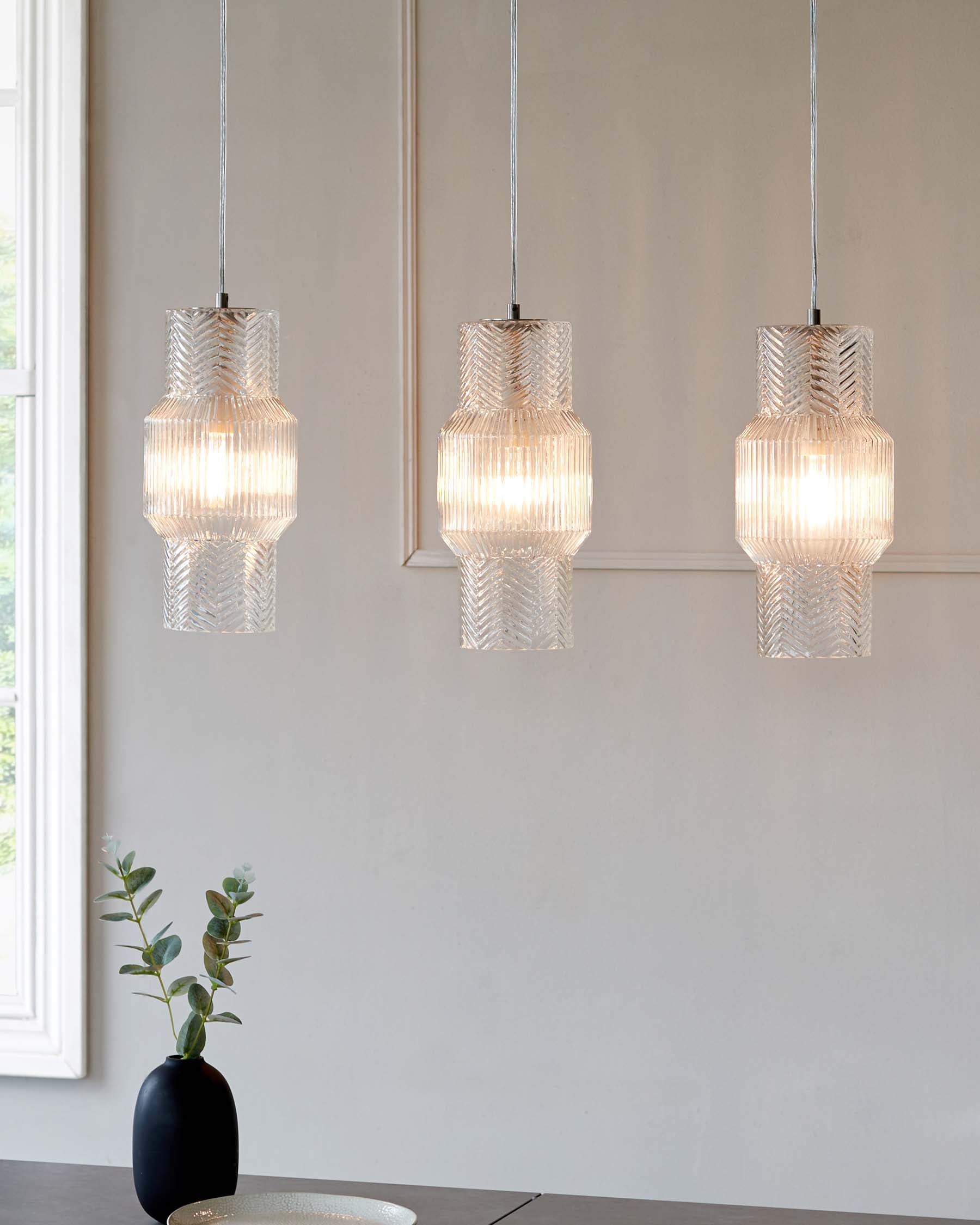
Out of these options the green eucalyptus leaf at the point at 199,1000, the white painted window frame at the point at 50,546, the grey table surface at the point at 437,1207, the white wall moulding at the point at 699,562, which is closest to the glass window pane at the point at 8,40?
the white painted window frame at the point at 50,546

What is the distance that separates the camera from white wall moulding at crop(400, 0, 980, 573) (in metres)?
2.56

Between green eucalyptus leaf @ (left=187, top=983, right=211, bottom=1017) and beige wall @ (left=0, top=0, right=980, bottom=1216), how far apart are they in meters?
1.07

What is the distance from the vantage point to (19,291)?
2.78 meters

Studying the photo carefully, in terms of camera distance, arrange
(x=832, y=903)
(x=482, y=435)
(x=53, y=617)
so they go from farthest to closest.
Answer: (x=53, y=617) → (x=832, y=903) → (x=482, y=435)

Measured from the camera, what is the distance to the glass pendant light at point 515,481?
1510 millimetres

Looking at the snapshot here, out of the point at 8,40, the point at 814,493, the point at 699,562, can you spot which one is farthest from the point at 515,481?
the point at 8,40

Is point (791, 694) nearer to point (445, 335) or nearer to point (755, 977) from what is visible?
point (755, 977)

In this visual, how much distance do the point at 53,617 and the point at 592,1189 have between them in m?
1.55

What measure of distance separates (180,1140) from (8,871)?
1404 mm

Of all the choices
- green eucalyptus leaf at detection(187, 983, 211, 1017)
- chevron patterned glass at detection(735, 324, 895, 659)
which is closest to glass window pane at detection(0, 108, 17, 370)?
green eucalyptus leaf at detection(187, 983, 211, 1017)

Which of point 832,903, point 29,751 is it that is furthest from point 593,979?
point 29,751

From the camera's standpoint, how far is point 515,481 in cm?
151

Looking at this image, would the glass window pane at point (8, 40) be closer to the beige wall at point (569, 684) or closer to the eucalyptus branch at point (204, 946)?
the beige wall at point (569, 684)

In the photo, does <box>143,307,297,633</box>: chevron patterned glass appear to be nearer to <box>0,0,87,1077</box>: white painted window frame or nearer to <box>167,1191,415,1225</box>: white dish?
<box>167,1191,415,1225</box>: white dish
